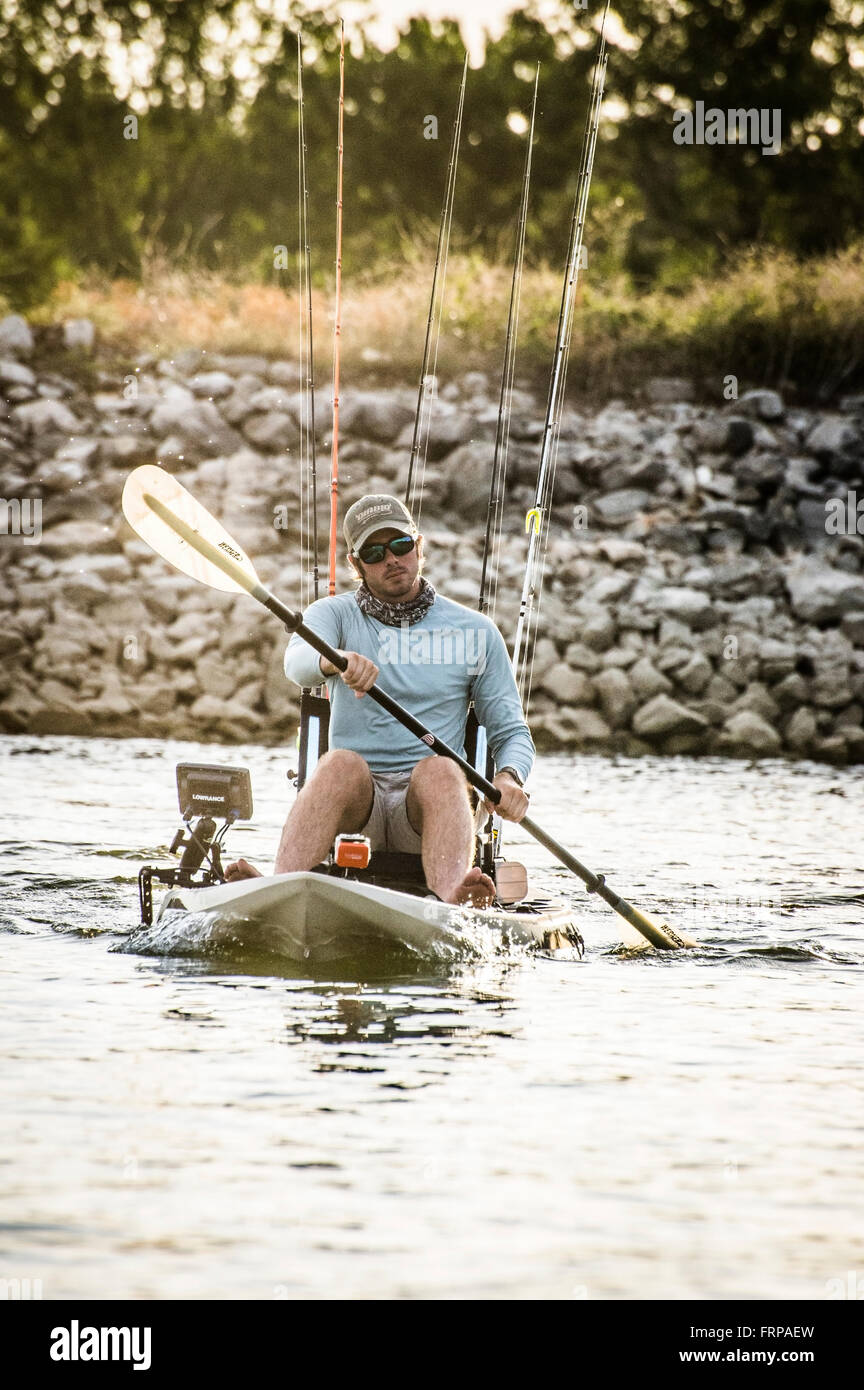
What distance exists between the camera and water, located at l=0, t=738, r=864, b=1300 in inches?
143

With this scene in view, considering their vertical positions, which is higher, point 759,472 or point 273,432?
point 273,432

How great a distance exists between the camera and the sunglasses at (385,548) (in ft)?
22.1

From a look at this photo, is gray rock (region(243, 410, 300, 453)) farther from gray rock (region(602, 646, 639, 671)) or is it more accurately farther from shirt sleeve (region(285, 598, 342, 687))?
shirt sleeve (region(285, 598, 342, 687))

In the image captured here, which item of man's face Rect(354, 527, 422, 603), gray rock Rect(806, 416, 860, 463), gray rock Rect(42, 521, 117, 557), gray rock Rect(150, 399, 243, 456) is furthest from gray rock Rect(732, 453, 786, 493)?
man's face Rect(354, 527, 422, 603)

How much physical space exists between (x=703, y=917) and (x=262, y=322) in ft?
49.6

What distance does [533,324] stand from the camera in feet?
74.7

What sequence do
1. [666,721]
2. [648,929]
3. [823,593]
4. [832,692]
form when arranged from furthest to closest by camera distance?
1. [823,593]
2. [832,692]
3. [666,721]
4. [648,929]

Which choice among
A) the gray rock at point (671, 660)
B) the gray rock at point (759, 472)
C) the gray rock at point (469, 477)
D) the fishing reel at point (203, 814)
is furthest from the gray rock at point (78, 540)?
the fishing reel at point (203, 814)

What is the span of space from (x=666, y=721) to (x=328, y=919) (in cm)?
1095

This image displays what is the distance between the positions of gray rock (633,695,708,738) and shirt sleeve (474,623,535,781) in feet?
32.6

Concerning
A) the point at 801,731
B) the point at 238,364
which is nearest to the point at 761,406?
the point at 801,731

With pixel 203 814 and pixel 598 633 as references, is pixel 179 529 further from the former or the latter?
pixel 598 633
